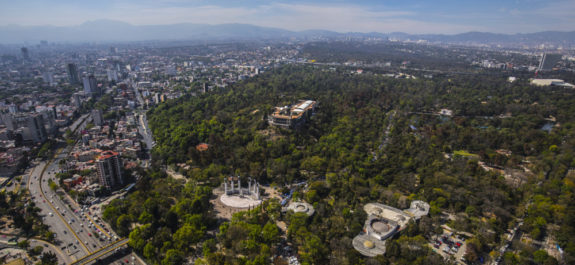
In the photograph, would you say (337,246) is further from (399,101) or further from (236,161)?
(399,101)

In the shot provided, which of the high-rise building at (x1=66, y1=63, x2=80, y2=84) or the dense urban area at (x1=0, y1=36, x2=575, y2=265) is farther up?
the high-rise building at (x1=66, y1=63, x2=80, y2=84)

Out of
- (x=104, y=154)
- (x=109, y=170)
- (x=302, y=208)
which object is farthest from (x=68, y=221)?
(x=302, y=208)

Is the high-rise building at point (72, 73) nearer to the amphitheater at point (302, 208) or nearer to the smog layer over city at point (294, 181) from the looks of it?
the smog layer over city at point (294, 181)

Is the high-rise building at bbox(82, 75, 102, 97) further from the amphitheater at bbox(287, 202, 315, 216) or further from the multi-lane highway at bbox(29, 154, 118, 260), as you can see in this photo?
the amphitheater at bbox(287, 202, 315, 216)

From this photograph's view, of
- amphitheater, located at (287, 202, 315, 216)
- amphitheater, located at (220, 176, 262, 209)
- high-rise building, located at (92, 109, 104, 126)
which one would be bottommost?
amphitheater, located at (220, 176, 262, 209)

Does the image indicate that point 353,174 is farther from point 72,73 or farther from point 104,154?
point 72,73

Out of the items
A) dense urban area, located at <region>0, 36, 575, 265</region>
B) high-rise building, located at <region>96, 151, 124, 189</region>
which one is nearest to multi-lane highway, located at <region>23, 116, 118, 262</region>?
dense urban area, located at <region>0, 36, 575, 265</region>

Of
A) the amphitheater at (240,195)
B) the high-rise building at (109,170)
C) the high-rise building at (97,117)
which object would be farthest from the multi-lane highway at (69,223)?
the high-rise building at (97,117)
